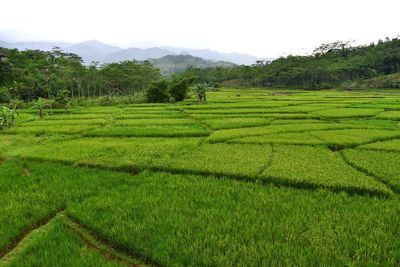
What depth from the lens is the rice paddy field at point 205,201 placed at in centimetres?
520

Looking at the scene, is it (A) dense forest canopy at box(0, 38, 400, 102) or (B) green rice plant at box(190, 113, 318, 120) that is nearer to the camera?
(B) green rice plant at box(190, 113, 318, 120)

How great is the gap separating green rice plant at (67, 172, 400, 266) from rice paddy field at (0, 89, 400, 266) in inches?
0.8

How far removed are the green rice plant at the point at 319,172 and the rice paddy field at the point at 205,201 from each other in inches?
1.2

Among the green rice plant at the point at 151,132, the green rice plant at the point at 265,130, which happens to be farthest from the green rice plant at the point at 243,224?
the green rice plant at the point at 151,132

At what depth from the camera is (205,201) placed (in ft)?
23.6

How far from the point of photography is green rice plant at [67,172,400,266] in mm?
5008

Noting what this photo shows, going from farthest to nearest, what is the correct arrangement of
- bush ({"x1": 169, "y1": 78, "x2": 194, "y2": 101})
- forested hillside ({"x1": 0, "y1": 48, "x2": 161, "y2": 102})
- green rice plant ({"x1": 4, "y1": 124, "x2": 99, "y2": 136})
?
forested hillside ({"x1": 0, "y1": 48, "x2": 161, "y2": 102}), bush ({"x1": 169, "y1": 78, "x2": 194, "y2": 101}), green rice plant ({"x1": 4, "y1": 124, "x2": 99, "y2": 136})

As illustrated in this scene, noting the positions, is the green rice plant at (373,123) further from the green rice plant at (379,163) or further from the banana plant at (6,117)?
the banana plant at (6,117)

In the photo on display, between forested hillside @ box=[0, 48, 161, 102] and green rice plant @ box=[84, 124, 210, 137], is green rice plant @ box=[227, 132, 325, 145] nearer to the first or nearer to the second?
green rice plant @ box=[84, 124, 210, 137]

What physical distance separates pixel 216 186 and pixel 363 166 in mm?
4391

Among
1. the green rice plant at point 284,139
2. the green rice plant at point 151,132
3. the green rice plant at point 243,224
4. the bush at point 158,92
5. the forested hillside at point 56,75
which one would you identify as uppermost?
the forested hillside at point 56,75

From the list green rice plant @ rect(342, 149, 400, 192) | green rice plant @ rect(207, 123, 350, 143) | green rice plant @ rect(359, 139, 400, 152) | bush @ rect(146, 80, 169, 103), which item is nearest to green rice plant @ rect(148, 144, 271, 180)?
green rice plant @ rect(207, 123, 350, 143)

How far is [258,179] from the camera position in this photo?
29.4 ft

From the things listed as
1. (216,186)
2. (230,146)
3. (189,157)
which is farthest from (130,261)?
(230,146)
